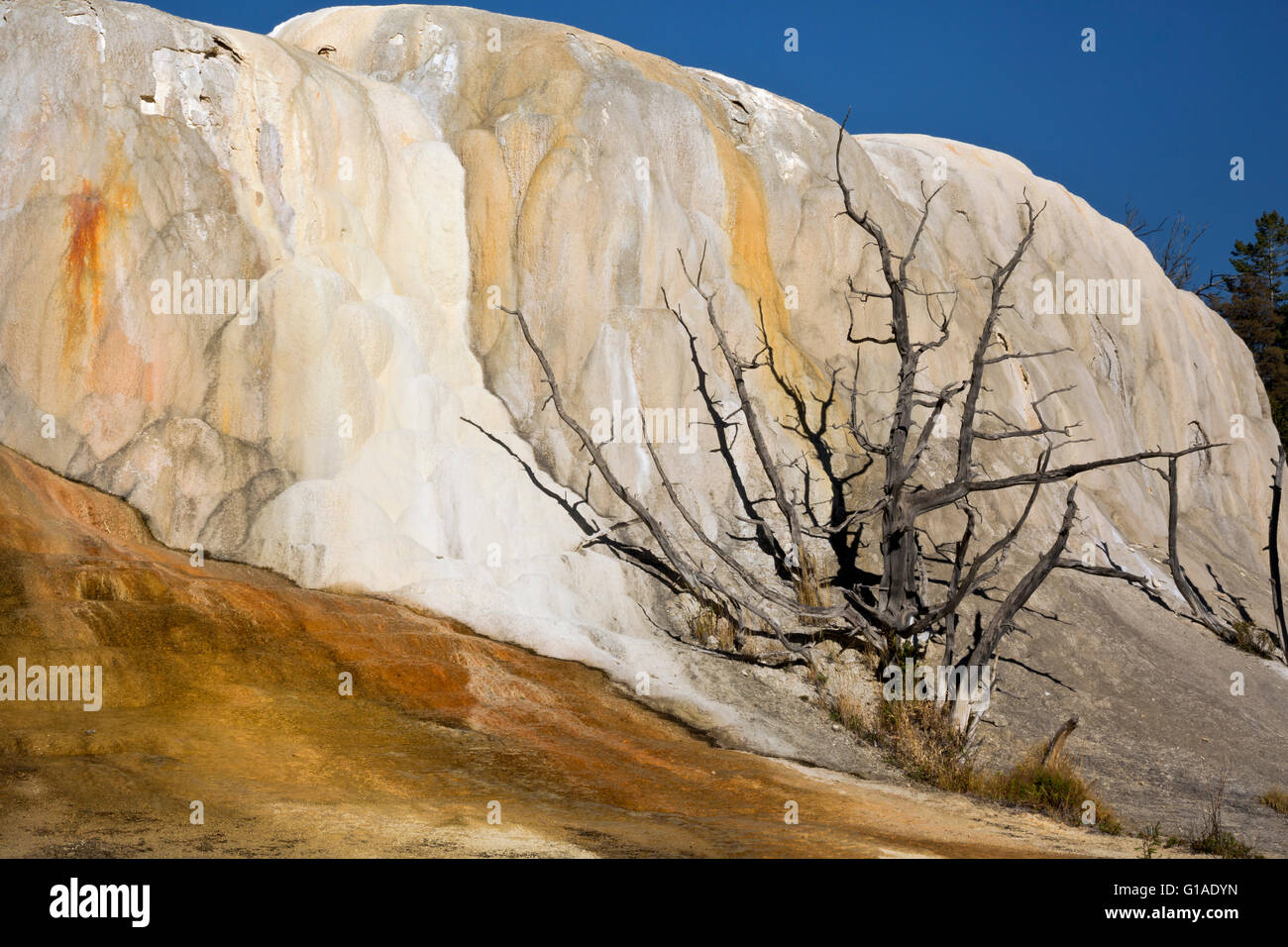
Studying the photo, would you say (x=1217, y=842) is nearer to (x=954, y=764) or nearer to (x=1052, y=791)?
(x=1052, y=791)

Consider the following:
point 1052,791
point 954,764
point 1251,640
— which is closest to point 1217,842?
point 1052,791

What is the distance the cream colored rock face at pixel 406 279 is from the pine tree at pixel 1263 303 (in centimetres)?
1878

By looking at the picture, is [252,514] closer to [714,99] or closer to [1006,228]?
[714,99]

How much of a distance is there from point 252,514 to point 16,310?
315 centimetres

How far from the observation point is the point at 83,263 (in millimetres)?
13000

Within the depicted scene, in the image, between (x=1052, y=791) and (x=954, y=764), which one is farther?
(x=954, y=764)

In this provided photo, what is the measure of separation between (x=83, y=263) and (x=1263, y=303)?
34146 millimetres

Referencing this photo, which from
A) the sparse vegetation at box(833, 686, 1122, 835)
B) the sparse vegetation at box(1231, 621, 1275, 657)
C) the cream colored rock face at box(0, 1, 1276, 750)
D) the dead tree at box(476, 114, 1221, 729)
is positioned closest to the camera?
the sparse vegetation at box(833, 686, 1122, 835)

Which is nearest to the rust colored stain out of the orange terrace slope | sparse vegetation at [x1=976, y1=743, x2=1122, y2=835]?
the orange terrace slope

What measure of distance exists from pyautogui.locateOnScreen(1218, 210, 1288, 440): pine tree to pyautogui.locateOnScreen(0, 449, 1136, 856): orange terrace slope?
29656 mm

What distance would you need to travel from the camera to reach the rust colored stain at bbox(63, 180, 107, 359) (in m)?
12.9

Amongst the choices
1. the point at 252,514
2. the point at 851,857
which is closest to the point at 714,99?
the point at 252,514

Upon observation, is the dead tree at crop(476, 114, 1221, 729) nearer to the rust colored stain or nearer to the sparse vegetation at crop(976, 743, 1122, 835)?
the sparse vegetation at crop(976, 743, 1122, 835)

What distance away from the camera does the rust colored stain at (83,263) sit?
1285cm
